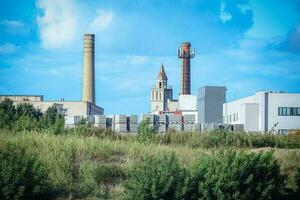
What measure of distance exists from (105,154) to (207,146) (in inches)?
227

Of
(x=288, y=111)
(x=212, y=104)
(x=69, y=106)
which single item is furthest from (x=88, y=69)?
(x=288, y=111)

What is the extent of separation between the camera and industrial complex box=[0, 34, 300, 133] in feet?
217

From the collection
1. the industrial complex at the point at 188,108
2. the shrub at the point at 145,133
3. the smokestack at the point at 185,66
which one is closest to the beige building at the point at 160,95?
the industrial complex at the point at 188,108

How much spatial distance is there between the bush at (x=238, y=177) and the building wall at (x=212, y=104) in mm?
83191


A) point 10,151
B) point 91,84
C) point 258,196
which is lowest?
point 258,196

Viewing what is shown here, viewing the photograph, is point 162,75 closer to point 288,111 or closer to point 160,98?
point 160,98

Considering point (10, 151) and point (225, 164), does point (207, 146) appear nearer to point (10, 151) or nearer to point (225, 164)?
point (225, 164)

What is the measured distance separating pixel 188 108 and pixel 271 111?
129 ft

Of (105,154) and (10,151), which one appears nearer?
(10,151)

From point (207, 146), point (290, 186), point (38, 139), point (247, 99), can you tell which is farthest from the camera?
point (247, 99)

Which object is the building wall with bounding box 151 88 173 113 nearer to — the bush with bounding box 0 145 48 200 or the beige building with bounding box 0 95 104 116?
the beige building with bounding box 0 95 104 116

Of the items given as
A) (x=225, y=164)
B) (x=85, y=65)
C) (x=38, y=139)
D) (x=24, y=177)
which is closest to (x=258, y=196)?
(x=225, y=164)

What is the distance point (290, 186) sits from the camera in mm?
13547

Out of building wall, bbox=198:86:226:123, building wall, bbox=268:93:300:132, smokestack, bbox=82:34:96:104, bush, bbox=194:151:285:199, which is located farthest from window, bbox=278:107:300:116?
bush, bbox=194:151:285:199
